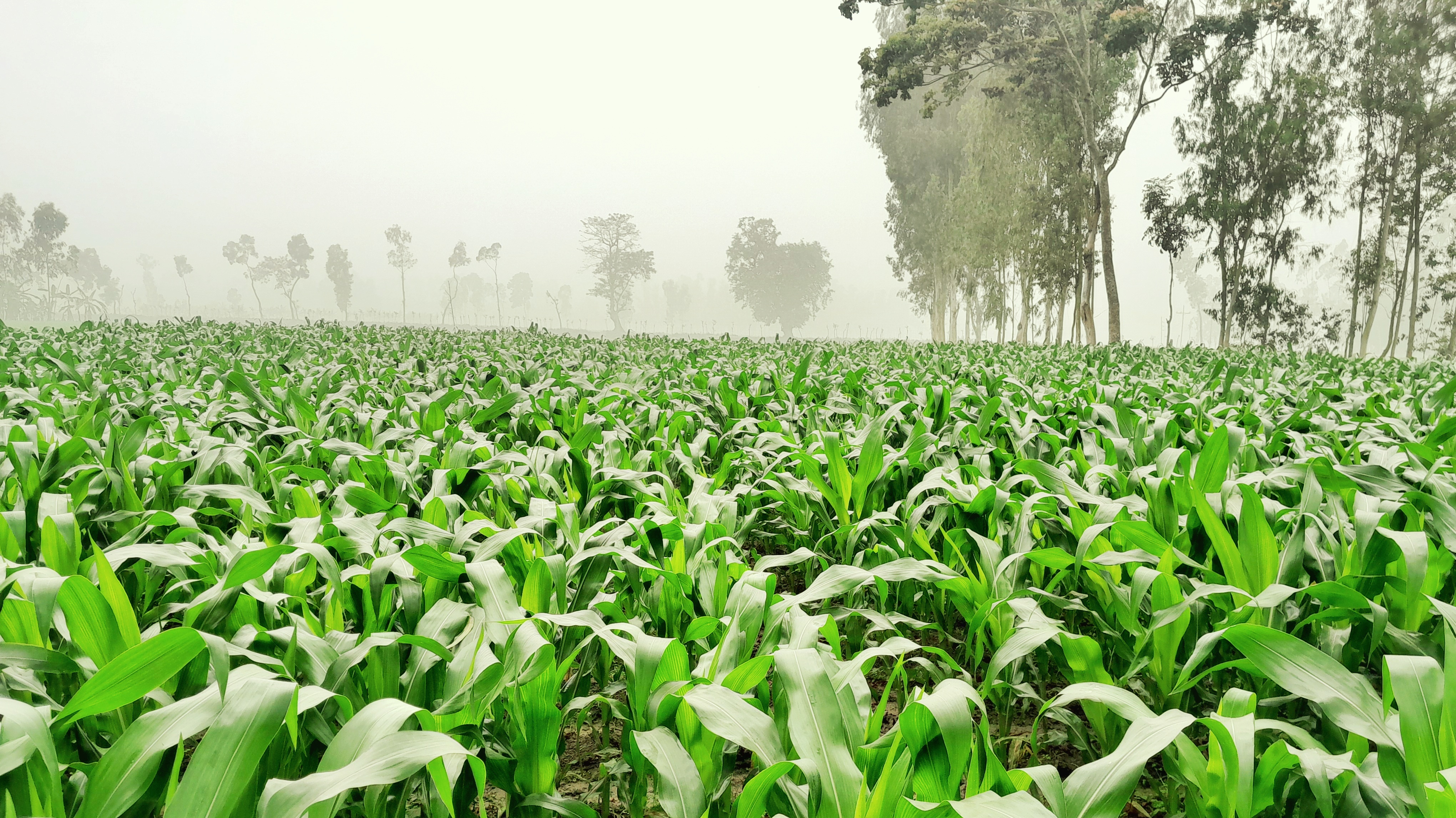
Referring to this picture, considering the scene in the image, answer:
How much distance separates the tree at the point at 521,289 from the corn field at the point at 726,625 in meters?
145

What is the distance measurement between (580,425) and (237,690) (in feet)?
10.4

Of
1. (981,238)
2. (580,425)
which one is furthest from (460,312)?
(580,425)

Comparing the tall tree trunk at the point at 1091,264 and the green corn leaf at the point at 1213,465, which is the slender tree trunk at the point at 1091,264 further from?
the green corn leaf at the point at 1213,465

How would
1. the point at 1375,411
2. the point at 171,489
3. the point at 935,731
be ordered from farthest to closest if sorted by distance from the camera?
the point at 1375,411
the point at 171,489
the point at 935,731

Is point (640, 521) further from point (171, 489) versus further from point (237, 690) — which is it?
point (171, 489)

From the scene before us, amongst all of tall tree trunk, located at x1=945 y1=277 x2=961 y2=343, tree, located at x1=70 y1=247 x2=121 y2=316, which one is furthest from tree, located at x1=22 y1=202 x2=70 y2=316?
tall tree trunk, located at x1=945 y1=277 x2=961 y2=343

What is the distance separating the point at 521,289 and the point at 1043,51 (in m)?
131

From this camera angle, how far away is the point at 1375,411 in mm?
4617

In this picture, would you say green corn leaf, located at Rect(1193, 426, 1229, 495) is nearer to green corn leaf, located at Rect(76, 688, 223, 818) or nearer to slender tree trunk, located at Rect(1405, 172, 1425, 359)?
green corn leaf, located at Rect(76, 688, 223, 818)

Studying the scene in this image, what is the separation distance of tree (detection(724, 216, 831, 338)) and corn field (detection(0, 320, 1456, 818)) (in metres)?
Answer: 78.8

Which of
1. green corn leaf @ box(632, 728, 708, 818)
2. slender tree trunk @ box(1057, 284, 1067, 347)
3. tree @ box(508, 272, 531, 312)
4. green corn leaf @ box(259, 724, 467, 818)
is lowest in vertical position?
green corn leaf @ box(632, 728, 708, 818)

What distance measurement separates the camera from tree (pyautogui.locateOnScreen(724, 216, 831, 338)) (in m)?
81.3

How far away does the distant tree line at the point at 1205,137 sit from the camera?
21156 millimetres

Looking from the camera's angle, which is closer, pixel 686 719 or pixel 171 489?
pixel 686 719
